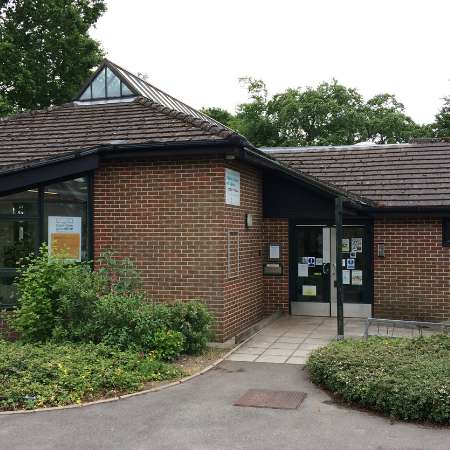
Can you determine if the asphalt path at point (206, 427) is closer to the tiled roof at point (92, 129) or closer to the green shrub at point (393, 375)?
the green shrub at point (393, 375)

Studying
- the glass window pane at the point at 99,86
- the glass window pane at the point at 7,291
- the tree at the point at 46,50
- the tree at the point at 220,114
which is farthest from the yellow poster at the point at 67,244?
the tree at the point at 220,114

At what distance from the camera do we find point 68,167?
9.67 meters

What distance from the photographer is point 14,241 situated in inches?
383

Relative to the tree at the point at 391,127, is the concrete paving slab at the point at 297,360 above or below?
below

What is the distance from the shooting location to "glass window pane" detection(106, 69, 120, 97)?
42.7 feet

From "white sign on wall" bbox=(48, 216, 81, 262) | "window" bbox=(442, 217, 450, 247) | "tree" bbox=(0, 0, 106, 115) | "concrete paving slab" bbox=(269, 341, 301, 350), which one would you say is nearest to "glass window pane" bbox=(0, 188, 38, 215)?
"white sign on wall" bbox=(48, 216, 81, 262)

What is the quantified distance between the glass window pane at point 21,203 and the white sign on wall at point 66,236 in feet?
1.24

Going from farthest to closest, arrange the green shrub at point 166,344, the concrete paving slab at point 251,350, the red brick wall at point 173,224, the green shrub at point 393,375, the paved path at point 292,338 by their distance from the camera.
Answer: the red brick wall at point 173,224, the concrete paving slab at point 251,350, the paved path at point 292,338, the green shrub at point 166,344, the green shrub at point 393,375

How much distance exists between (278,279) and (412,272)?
10.0ft

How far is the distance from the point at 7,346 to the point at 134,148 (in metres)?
3.91

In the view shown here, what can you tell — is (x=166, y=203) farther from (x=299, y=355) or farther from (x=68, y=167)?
(x=299, y=355)

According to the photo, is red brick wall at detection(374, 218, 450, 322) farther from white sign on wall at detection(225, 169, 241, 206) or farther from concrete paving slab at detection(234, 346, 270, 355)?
concrete paving slab at detection(234, 346, 270, 355)

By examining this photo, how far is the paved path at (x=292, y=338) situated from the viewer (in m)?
8.84

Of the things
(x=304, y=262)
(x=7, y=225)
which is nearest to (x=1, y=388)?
(x=7, y=225)
